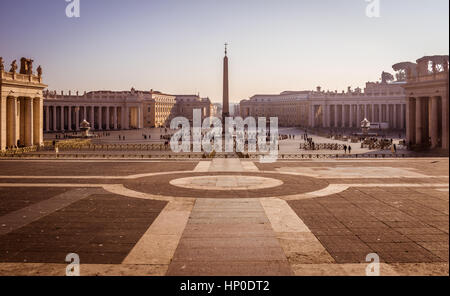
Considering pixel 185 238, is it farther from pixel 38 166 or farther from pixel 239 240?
pixel 38 166

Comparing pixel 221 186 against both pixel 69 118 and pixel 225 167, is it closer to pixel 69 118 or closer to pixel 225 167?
pixel 225 167

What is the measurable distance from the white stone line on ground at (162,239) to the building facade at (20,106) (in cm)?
4544

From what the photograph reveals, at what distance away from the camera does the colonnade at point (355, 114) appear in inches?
5842

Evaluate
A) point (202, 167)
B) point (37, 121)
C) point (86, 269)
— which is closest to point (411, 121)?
point (202, 167)

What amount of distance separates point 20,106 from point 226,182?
165 feet

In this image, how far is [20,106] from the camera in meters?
64.8

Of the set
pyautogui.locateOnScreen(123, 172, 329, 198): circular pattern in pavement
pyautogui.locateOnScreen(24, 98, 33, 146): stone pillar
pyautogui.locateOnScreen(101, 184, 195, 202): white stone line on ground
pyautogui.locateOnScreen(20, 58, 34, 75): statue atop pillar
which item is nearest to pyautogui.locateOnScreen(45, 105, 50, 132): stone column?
pyautogui.locateOnScreen(20, 58, 34, 75): statue atop pillar

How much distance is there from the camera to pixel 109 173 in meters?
32.1

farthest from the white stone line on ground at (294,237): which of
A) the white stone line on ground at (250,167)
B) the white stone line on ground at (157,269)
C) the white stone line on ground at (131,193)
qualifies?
the white stone line on ground at (250,167)

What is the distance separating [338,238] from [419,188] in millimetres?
12794

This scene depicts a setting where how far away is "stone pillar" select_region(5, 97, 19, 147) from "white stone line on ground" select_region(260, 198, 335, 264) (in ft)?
167

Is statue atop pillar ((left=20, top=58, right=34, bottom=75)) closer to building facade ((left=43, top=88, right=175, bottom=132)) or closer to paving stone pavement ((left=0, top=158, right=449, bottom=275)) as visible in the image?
paving stone pavement ((left=0, top=158, right=449, bottom=275))

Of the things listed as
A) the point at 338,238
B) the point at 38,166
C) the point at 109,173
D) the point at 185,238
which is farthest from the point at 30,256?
the point at 38,166
